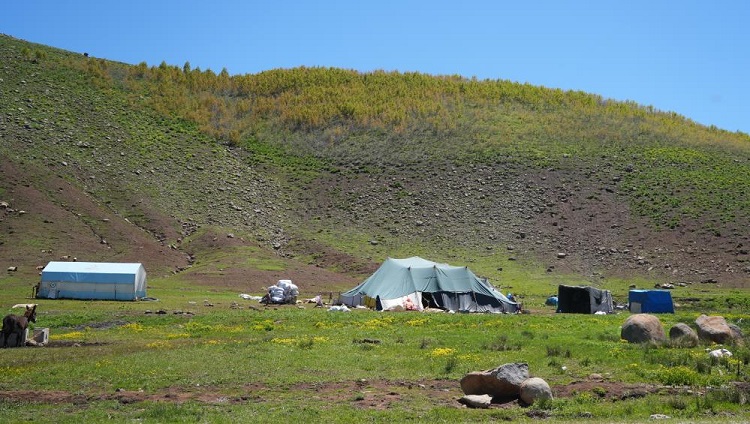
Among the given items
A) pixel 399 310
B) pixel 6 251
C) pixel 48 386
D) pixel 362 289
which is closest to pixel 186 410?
pixel 48 386

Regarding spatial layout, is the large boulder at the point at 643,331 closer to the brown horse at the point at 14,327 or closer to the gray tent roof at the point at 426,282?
the gray tent roof at the point at 426,282

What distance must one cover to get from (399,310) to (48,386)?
28.0m

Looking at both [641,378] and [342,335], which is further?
[342,335]

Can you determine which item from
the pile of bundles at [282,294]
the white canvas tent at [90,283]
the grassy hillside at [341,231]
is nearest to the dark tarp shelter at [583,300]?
the grassy hillside at [341,231]

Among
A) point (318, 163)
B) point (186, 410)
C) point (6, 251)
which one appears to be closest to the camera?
point (186, 410)

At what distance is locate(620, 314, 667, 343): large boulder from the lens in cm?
2911

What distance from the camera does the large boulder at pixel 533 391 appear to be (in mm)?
19078

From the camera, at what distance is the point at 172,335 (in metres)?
33.3

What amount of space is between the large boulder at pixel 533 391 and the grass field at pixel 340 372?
0.96 feet

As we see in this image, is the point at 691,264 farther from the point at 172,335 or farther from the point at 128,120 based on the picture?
the point at 128,120

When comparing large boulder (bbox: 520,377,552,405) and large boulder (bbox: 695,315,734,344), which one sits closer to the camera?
large boulder (bbox: 520,377,552,405)

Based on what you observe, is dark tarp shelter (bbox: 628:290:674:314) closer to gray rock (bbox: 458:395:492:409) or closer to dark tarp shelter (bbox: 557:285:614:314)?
dark tarp shelter (bbox: 557:285:614:314)

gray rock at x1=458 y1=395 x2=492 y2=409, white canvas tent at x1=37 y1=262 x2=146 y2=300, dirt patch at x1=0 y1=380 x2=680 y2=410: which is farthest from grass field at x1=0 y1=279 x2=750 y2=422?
white canvas tent at x1=37 y1=262 x2=146 y2=300

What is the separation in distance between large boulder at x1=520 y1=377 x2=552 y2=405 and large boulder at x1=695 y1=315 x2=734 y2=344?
1203cm
